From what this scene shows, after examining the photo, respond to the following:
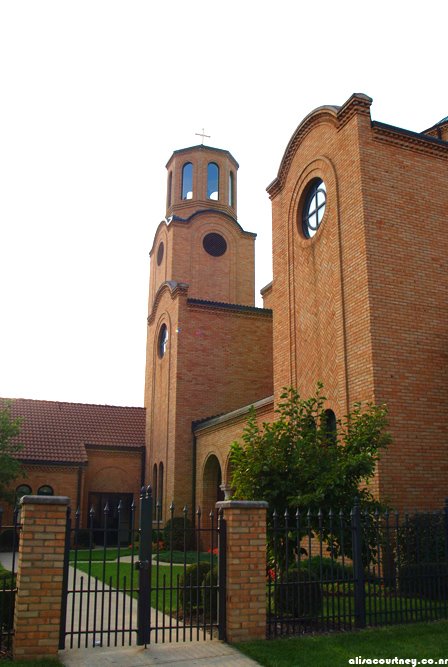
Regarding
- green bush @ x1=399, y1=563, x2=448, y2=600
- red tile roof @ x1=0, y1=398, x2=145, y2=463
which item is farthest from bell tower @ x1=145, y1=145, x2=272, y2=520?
green bush @ x1=399, y1=563, x2=448, y2=600

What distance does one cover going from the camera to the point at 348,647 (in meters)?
7.32

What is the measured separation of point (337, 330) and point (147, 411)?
58.8 ft

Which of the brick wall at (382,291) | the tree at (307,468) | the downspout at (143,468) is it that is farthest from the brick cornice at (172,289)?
the tree at (307,468)

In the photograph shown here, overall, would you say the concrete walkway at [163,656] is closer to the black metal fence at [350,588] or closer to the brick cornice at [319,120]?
the black metal fence at [350,588]

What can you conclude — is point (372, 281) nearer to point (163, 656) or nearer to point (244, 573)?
point (244, 573)

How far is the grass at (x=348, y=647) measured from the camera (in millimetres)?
6840

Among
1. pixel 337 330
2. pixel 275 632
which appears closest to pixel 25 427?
pixel 337 330

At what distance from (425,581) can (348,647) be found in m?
2.53

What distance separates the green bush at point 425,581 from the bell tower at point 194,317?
49.8 feet

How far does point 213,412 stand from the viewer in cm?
2577

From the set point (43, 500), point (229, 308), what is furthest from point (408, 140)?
point (229, 308)

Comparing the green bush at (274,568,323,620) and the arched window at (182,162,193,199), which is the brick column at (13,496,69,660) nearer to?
the green bush at (274,568,323,620)

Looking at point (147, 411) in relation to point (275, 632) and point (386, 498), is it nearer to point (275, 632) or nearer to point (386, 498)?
point (386, 498)

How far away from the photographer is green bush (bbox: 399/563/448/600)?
9188mm
